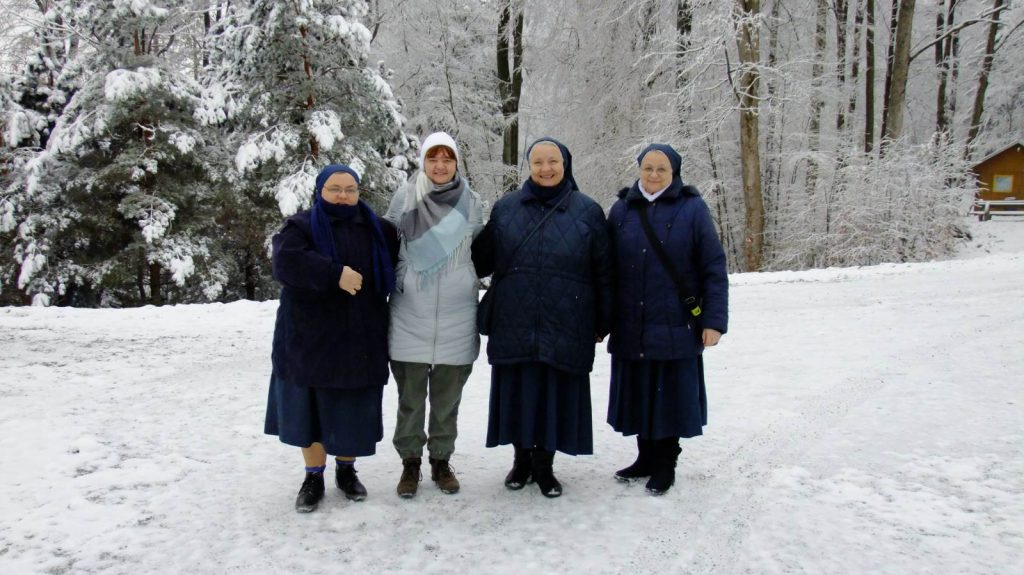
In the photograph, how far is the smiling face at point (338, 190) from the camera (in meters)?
3.35

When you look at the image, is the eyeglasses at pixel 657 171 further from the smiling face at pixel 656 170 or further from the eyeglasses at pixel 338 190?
the eyeglasses at pixel 338 190

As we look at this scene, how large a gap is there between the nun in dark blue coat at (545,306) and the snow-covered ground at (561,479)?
37 cm

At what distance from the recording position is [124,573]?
2.83m

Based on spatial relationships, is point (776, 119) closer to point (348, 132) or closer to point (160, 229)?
point (348, 132)

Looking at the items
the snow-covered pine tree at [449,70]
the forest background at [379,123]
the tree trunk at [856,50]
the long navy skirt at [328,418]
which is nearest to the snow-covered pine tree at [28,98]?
the forest background at [379,123]

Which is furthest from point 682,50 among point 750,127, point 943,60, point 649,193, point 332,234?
point 943,60

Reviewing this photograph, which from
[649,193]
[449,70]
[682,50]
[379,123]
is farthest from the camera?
[449,70]

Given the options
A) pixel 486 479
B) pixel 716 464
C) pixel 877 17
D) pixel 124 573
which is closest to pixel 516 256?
pixel 486 479

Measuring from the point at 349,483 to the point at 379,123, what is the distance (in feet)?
38.5

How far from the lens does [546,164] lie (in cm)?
352

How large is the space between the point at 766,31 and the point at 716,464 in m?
14.6

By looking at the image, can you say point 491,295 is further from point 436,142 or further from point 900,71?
point 900,71

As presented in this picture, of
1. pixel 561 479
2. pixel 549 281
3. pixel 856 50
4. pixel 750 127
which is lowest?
pixel 561 479

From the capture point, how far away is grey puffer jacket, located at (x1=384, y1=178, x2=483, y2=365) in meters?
3.56
